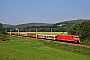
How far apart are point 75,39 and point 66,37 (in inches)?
213

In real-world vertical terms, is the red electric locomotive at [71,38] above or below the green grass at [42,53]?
above

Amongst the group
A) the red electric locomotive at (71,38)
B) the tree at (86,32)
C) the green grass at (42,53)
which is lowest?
the green grass at (42,53)

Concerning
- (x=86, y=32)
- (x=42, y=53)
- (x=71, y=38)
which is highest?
(x=86, y=32)

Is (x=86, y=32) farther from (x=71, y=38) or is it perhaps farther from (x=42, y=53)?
(x=42, y=53)

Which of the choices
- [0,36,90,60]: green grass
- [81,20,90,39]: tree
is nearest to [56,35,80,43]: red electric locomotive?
[81,20,90,39]: tree

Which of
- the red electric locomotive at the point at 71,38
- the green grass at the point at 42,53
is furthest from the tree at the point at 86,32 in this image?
the green grass at the point at 42,53

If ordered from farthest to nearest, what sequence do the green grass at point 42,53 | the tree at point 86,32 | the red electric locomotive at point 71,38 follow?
the tree at point 86,32, the red electric locomotive at point 71,38, the green grass at point 42,53

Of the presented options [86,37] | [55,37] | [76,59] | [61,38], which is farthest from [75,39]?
[76,59]

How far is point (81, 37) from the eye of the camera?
63312 millimetres

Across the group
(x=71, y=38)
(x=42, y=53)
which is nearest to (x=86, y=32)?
(x=71, y=38)

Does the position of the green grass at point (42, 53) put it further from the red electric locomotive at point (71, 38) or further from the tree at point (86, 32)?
the tree at point (86, 32)

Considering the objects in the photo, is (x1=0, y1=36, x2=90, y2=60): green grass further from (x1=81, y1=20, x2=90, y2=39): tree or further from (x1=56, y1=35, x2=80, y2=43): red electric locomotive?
(x1=81, y1=20, x2=90, y2=39): tree

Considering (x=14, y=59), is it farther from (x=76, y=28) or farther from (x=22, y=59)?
(x=76, y=28)

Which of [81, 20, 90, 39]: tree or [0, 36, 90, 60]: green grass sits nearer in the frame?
[0, 36, 90, 60]: green grass
